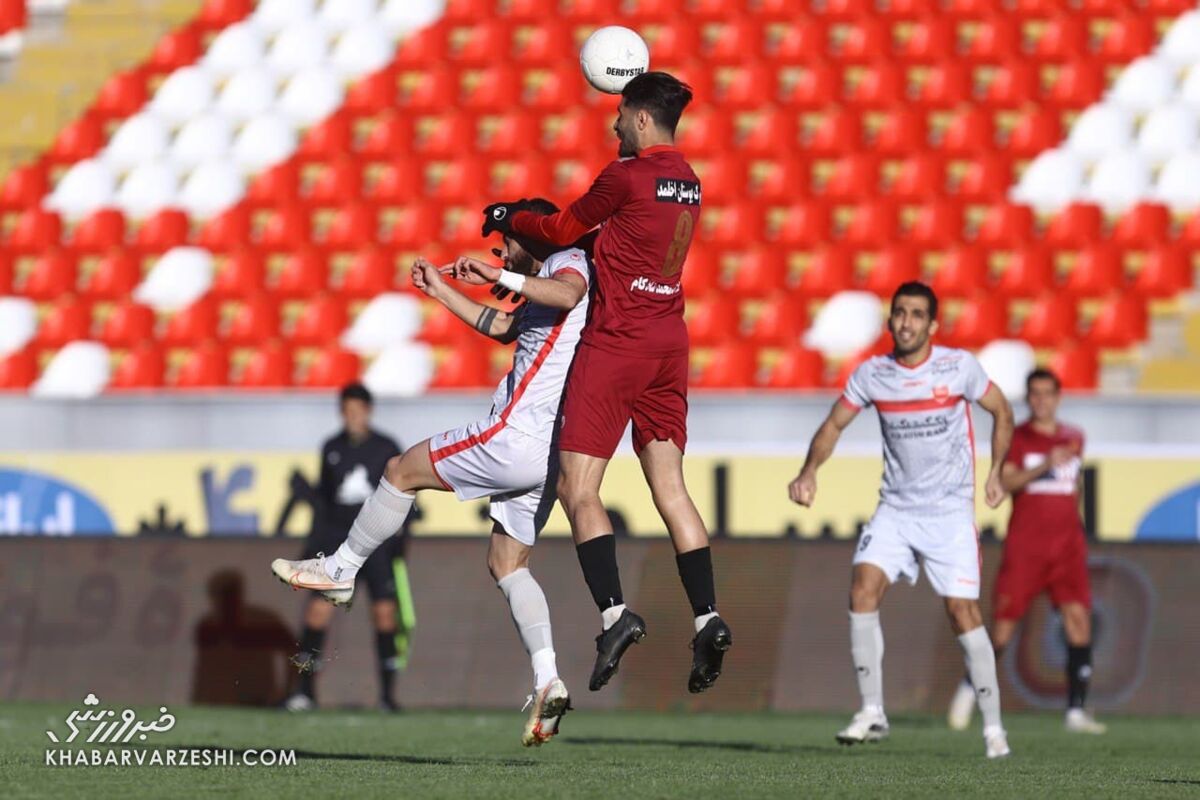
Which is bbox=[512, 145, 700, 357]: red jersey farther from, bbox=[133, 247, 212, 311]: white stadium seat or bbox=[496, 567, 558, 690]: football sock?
bbox=[133, 247, 212, 311]: white stadium seat

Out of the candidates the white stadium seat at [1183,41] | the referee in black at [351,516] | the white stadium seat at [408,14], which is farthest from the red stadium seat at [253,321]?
the white stadium seat at [1183,41]

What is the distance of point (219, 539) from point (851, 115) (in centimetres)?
751

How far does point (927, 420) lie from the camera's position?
29.8 feet

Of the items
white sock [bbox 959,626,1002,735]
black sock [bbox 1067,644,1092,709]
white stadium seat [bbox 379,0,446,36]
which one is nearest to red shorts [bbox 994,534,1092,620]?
black sock [bbox 1067,644,1092,709]

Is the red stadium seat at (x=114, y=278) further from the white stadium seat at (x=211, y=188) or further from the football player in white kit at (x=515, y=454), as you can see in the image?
the football player in white kit at (x=515, y=454)

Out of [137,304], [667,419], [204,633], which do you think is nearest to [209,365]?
[137,304]

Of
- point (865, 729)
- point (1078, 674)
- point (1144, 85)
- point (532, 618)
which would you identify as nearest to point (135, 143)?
point (1144, 85)

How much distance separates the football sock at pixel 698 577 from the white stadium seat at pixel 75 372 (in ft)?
33.7

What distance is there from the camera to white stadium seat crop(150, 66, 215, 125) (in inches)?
766

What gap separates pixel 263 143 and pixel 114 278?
2073mm

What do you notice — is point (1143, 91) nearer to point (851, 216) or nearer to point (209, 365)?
point (851, 216)

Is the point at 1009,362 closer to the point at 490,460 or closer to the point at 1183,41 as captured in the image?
the point at 1183,41

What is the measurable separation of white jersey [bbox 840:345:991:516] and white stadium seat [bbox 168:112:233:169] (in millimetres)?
10900

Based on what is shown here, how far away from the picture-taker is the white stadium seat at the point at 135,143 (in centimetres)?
1895
